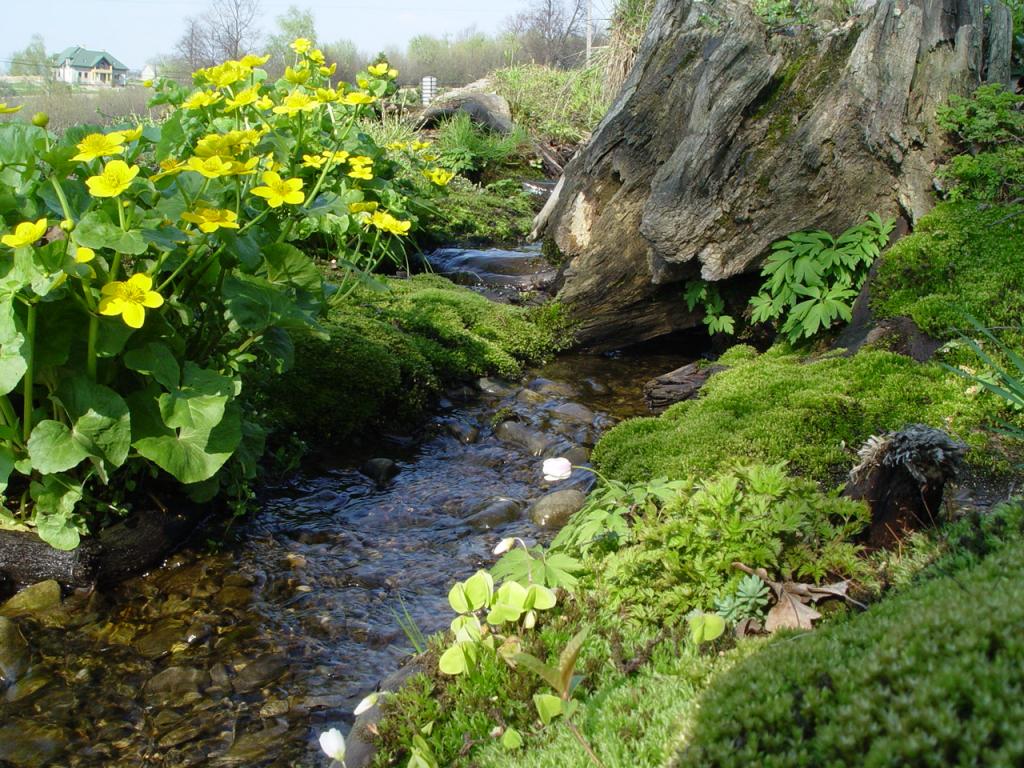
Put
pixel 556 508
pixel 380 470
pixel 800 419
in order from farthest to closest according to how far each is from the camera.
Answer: pixel 380 470 → pixel 556 508 → pixel 800 419

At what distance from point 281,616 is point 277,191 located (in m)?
1.89

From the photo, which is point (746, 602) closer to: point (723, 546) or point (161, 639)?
point (723, 546)

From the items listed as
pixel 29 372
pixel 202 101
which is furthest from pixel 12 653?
pixel 202 101

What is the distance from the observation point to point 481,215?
12.1 meters

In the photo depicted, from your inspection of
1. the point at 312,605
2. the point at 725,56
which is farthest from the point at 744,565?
the point at 725,56

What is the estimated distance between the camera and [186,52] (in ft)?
58.2

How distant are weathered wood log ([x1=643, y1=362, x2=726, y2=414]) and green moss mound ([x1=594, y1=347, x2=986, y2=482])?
0.67 metres

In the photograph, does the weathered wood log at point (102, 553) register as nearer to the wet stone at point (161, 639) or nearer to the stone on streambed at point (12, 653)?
the stone on streambed at point (12, 653)

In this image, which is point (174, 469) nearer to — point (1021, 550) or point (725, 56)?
point (1021, 550)

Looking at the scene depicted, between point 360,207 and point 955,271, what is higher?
point 360,207

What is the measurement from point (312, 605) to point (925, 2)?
579 centimetres

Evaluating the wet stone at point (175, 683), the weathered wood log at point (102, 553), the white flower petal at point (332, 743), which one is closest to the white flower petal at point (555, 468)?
the white flower petal at point (332, 743)

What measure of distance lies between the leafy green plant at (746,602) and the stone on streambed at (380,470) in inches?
116

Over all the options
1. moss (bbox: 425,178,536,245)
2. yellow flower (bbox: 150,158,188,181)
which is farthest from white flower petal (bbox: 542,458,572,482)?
moss (bbox: 425,178,536,245)
